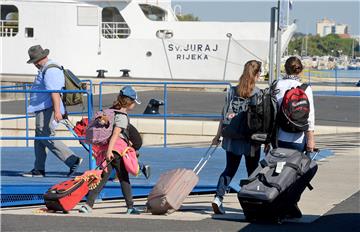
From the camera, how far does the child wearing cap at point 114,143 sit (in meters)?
8.69

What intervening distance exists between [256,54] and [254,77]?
3014 cm

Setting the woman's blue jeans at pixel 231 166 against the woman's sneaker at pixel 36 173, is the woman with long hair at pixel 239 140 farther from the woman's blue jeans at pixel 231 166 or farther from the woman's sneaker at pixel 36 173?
the woman's sneaker at pixel 36 173

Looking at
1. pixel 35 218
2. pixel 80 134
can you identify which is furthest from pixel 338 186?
pixel 35 218

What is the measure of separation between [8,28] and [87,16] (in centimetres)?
362

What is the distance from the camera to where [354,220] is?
8.35m

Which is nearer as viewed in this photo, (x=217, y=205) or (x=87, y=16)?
(x=217, y=205)

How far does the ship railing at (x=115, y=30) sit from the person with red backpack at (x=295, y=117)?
3126cm

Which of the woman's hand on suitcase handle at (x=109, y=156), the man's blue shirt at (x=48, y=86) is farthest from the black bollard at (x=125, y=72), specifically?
the woman's hand on suitcase handle at (x=109, y=156)

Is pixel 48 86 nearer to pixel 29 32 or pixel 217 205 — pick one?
pixel 217 205

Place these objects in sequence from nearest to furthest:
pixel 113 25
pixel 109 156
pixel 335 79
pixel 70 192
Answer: pixel 109 156 < pixel 70 192 < pixel 335 79 < pixel 113 25

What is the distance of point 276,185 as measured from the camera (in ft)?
25.9

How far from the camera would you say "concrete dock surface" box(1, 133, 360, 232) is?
7969mm

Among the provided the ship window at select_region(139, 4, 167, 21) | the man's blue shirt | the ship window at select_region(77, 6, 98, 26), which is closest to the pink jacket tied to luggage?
the man's blue shirt

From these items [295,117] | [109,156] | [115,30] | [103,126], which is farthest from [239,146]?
[115,30]
